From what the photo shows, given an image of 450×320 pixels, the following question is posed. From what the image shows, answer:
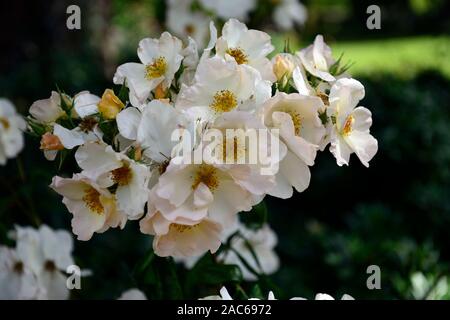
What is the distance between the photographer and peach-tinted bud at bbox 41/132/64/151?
103cm

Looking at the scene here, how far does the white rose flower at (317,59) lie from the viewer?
1128 millimetres

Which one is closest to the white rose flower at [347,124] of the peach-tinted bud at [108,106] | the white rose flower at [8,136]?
the peach-tinted bud at [108,106]

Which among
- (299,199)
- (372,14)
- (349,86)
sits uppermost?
(372,14)

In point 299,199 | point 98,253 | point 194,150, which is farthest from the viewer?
point 299,199

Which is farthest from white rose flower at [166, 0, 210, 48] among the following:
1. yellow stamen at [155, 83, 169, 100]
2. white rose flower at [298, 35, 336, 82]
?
yellow stamen at [155, 83, 169, 100]

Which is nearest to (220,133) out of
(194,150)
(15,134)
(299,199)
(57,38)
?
(194,150)

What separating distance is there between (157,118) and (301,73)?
27cm

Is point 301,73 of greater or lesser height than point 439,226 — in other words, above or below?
above

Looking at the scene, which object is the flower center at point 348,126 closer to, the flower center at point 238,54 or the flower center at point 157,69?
the flower center at point 238,54

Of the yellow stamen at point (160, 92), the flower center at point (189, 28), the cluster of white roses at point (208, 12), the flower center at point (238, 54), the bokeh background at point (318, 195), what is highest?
the cluster of white roses at point (208, 12)

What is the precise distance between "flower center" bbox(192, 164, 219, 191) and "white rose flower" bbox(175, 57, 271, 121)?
96 mm

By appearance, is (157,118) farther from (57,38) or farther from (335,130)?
(57,38)

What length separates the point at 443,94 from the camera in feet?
11.2

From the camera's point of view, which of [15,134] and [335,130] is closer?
[335,130]
